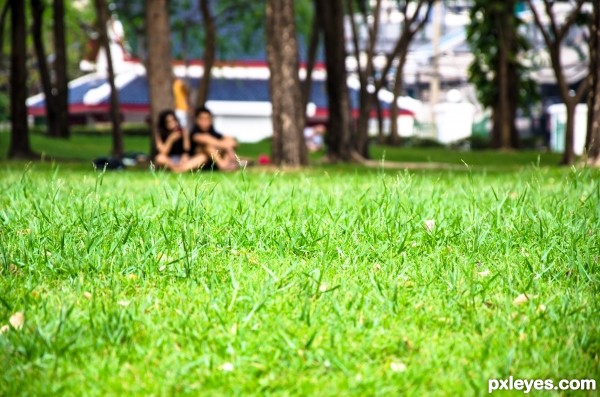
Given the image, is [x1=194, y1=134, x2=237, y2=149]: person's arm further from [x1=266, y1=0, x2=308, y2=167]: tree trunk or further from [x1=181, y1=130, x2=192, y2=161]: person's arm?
[x1=266, y1=0, x2=308, y2=167]: tree trunk

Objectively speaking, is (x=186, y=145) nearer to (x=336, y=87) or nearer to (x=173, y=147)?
(x=173, y=147)

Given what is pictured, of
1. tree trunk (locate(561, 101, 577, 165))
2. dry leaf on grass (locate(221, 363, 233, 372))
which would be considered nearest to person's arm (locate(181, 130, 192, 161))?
tree trunk (locate(561, 101, 577, 165))

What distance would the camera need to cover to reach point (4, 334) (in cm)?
384

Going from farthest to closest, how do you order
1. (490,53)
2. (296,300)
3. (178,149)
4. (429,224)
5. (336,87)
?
(490,53)
(336,87)
(178,149)
(429,224)
(296,300)

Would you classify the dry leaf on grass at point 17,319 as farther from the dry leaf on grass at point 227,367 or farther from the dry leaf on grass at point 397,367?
the dry leaf on grass at point 397,367

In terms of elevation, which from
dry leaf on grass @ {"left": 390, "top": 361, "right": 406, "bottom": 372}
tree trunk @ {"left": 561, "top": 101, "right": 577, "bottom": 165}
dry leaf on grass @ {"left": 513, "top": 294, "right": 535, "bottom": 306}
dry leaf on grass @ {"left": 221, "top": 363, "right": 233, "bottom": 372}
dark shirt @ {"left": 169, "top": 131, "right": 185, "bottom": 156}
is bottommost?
tree trunk @ {"left": 561, "top": 101, "right": 577, "bottom": 165}

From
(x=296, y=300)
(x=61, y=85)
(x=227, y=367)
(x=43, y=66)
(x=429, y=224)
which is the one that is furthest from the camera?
(x=61, y=85)

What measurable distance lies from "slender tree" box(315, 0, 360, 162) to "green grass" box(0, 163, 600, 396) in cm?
1421

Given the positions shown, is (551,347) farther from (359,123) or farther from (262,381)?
(359,123)

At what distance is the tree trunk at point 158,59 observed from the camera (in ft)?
58.0

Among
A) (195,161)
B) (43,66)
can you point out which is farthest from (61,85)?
(195,161)

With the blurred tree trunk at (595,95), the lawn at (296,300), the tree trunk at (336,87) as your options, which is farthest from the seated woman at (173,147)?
the lawn at (296,300)

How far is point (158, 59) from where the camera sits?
58.5ft

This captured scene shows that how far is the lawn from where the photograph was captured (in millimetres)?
3539
